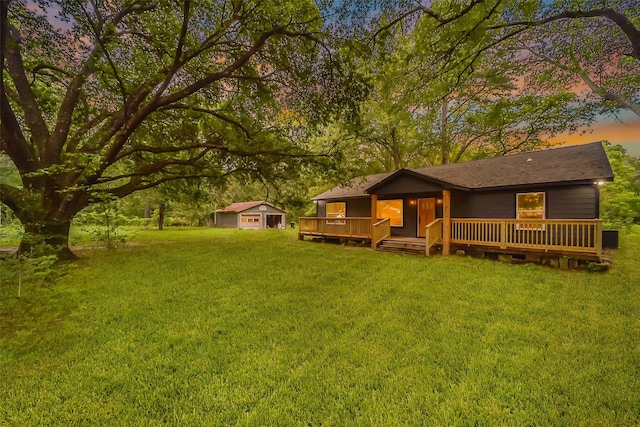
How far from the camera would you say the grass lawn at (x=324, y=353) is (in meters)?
2.45

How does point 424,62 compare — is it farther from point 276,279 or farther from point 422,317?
point 276,279

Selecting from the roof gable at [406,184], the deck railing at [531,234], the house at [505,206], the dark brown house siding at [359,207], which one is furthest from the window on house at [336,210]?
the deck railing at [531,234]

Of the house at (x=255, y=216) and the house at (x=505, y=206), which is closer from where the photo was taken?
the house at (x=505, y=206)

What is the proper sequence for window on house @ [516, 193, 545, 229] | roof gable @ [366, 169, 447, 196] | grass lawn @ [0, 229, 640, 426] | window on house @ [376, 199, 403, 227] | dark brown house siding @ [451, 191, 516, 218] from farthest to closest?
A: window on house @ [376, 199, 403, 227] < roof gable @ [366, 169, 447, 196] < dark brown house siding @ [451, 191, 516, 218] < window on house @ [516, 193, 545, 229] < grass lawn @ [0, 229, 640, 426]

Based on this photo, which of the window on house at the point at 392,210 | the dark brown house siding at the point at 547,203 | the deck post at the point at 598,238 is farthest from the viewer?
the window on house at the point at 392,210

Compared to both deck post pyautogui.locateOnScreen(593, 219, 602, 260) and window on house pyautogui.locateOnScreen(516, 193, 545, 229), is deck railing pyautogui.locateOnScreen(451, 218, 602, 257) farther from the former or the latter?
window on house pyautogui.locateOnScreen(516, 193, 545, 229)

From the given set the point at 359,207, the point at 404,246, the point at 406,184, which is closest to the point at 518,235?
the point at 404,246

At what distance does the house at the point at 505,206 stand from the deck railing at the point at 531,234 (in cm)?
2

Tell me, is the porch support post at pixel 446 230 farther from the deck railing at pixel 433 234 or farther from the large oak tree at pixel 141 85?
the large oak tree at pixel 141 85

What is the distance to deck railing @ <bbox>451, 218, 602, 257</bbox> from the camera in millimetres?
7434

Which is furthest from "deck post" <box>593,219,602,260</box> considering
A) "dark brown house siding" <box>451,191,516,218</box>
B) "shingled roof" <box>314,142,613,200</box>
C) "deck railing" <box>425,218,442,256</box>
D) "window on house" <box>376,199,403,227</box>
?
"window on house" <box>376,199,403,227</box>

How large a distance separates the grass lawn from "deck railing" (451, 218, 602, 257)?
4.74 feet

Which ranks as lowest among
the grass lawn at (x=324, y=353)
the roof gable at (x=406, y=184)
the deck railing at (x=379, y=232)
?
the grass lawn at (x=324, y=353)

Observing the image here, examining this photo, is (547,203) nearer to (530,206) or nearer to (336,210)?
(530,206)
